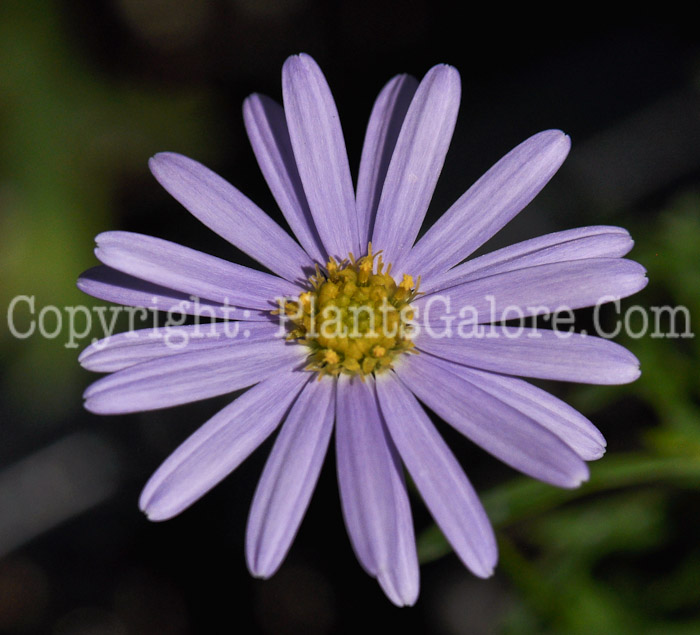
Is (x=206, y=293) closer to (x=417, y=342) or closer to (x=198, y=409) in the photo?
(x=417, y=342)

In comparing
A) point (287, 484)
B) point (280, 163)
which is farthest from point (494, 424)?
point (280, 163)

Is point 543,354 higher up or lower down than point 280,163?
lower down

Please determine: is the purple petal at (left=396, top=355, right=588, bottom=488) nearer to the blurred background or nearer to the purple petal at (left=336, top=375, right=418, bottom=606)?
the purple petal at (left=336, top=375, right=418, bottom=606)

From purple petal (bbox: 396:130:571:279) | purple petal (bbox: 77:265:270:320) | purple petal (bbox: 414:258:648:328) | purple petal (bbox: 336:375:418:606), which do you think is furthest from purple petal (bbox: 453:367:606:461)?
purple petal (bbox: 77:265:270:320)

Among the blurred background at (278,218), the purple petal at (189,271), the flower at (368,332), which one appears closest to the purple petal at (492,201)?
the flower at (368,332)

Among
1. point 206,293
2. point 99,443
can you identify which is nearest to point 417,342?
point 206,293

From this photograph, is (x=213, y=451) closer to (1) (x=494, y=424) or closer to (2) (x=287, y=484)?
(2) (x=287, y=484)
